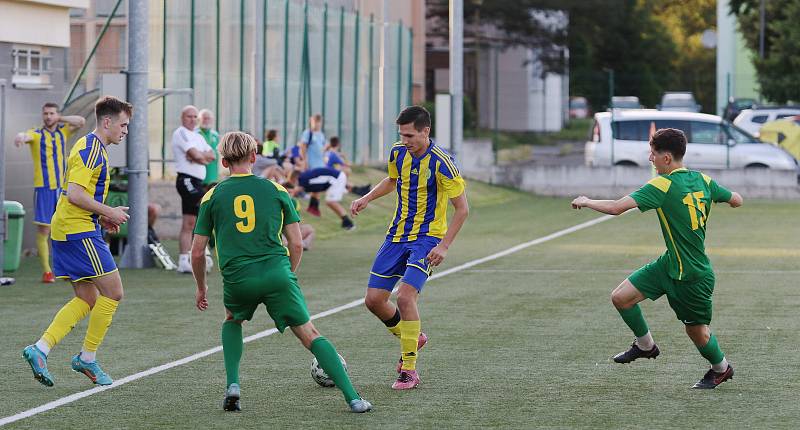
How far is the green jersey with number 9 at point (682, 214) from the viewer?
9289 millimetres

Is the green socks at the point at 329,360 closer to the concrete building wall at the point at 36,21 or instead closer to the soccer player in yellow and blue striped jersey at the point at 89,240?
the soccer player in yellow and blue striped jersey at the point at 89,240

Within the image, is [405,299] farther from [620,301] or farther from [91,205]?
[91,205]

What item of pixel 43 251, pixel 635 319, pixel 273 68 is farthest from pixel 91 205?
pixel 273 68

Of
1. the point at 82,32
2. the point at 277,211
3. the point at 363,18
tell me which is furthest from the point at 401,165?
the point at 363,18

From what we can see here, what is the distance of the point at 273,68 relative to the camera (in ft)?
95.8

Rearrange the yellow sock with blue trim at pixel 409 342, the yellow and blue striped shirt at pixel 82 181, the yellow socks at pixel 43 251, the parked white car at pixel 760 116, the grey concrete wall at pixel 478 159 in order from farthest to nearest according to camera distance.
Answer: the parked white car at pixel 760 116, the grey concrete wall at pixel 478 159, the yellow socks at pixel 43 251, the yellow and blue striped shirt at pixel 82 181, the yellow sock with blue trim at pixel 409 342

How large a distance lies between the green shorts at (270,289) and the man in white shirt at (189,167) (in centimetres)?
905

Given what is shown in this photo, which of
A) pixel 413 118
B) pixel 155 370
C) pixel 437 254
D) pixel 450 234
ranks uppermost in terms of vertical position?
pixel 413 118

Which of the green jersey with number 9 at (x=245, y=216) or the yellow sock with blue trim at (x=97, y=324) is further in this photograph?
the yellow sock with blue trim at (x=97, y=324)

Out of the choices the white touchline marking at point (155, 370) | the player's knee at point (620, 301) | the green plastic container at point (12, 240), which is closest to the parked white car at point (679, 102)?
the white touchline marking at point (155, 370)

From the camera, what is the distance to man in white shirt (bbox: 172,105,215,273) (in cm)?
1753

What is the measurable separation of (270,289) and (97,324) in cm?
178

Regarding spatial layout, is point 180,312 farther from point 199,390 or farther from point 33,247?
point 33,247

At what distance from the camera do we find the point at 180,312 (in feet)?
45.9
